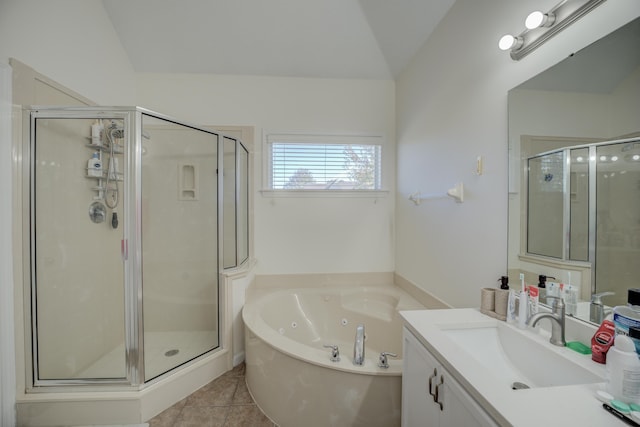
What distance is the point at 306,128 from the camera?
2643 millimetres

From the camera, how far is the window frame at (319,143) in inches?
103

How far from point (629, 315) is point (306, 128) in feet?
7.96

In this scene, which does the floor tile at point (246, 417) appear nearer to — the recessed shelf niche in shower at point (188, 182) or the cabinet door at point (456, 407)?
the cabinet door at point (456, 407)

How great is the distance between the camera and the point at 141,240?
1690 millimetres

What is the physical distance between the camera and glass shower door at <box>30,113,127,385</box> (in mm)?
1622

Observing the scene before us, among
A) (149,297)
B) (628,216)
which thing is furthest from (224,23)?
(628,216)

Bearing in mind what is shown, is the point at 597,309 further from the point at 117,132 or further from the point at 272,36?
the point at 272,36

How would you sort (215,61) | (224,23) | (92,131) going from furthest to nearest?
(215,61) → (224,23) → (92,131)

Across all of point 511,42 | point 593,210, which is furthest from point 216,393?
point 511,42

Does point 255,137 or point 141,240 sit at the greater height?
point 255,137

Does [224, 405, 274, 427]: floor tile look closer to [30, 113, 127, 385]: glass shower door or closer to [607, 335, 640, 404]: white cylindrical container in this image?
[30, 113, 127, 385]: glass shower door

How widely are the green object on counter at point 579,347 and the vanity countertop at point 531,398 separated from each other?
0.07 feet

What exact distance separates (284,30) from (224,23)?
51cm

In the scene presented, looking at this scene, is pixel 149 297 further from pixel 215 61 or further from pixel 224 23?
pixel 224 23
